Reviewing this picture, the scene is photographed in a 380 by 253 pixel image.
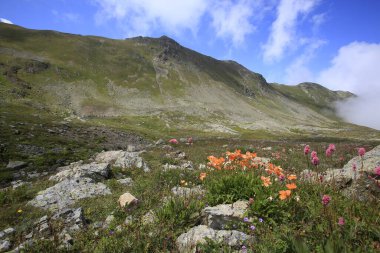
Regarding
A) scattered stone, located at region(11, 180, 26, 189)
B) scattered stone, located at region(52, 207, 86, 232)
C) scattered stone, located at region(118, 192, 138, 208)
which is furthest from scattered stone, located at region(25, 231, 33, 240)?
scattered stone, located at region(11, 180, 26, 189)

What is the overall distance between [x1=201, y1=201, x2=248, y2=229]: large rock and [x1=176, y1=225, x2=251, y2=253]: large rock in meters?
0.29

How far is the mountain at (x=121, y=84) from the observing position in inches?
4080

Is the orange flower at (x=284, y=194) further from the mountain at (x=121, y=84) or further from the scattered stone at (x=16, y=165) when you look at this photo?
the mountain at (x=121, y=84)

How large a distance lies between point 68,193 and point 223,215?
6965 mm

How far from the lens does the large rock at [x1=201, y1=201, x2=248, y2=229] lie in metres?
6.20

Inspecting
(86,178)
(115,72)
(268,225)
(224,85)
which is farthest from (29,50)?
(268,225)

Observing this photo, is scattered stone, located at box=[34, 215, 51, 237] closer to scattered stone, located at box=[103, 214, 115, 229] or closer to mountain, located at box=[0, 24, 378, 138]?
scattered stone, located at box=[103, 214, 115, 229]

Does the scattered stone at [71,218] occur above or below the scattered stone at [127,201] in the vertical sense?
below

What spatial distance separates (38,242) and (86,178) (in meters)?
7.00

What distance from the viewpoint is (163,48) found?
655ft

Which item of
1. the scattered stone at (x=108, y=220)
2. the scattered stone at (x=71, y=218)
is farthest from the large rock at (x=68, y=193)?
the scattered stone at (x=108, y=220)

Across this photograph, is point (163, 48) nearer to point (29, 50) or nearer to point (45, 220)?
point (29, 50)

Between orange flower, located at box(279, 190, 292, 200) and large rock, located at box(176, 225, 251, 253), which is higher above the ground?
orange flower, located at box(279, 190, 292, 200)

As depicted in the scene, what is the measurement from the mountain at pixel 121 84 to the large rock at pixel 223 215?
3067 inches
